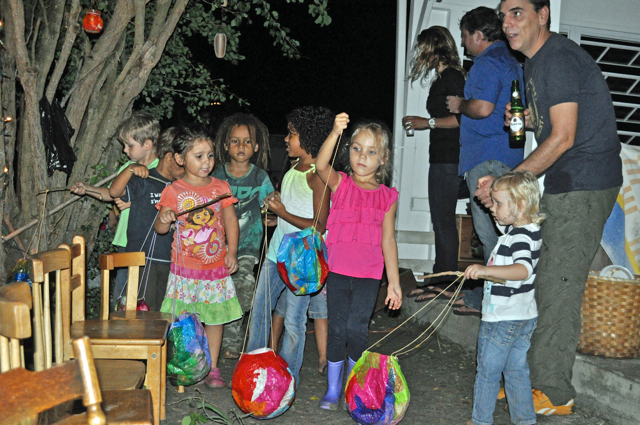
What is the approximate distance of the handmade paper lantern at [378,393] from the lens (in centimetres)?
292

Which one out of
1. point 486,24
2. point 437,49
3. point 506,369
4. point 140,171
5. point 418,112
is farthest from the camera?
point 418,112

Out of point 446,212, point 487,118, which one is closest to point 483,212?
point 487,118

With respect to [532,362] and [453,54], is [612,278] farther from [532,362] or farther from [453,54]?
[453,54]

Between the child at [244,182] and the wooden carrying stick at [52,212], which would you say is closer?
the wooden carrying stick at [52,212]

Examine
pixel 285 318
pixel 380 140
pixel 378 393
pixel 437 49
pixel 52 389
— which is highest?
pixel 437 49

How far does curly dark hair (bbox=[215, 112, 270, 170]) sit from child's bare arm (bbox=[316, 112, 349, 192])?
94cm

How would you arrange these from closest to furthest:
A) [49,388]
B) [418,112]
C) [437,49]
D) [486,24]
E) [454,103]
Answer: [49,388] → [486,24] → [454,103] → [437,49] → [418,112]

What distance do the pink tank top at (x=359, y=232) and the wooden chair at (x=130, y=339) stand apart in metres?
1.08

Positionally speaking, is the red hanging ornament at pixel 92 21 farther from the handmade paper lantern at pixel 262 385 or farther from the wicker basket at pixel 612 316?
the wicker basket at pixel 612 316

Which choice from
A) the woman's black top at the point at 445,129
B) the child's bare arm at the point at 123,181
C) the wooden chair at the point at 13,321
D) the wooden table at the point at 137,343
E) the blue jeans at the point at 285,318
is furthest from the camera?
the woman's black top at the point at 445,129

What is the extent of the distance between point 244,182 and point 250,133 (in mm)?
369

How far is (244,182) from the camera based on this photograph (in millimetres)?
4223

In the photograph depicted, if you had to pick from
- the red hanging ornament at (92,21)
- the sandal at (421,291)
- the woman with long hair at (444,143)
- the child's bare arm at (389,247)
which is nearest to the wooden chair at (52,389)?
the child's bare arm at (389,247)

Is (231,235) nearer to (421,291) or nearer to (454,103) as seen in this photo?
(454,103)
